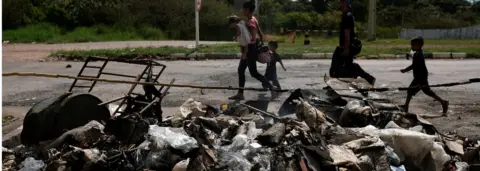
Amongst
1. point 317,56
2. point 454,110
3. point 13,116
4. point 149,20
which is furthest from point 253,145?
point 149,20

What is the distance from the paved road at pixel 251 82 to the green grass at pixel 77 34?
14.2 m

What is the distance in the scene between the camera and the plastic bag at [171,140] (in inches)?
165

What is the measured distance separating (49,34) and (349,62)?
27.6m

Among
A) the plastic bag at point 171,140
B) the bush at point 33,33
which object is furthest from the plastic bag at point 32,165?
the bush at point 33,33

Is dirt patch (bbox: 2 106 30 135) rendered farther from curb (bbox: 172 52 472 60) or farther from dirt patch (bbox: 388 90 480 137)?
curb (bbox: 172 52 472 60)

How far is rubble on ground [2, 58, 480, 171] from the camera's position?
4.12 metres

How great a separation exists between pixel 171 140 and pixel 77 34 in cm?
3077

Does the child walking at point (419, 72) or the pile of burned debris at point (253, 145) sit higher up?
the child walking at point (419, 72)

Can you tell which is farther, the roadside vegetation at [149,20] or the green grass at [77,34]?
the roadside vegetation at [149,20]

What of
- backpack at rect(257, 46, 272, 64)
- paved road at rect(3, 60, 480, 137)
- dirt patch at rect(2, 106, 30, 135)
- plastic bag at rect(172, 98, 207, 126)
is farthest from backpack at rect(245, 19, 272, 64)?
dirt patch at rect(2, 106, 30, 135)

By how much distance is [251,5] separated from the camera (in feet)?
26.8

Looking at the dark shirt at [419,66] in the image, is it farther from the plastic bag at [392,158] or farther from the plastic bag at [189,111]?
the plastic bag at [189,111]

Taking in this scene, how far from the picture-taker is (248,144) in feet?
14.1

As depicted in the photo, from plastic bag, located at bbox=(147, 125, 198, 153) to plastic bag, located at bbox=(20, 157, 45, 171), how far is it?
2.84 ft
